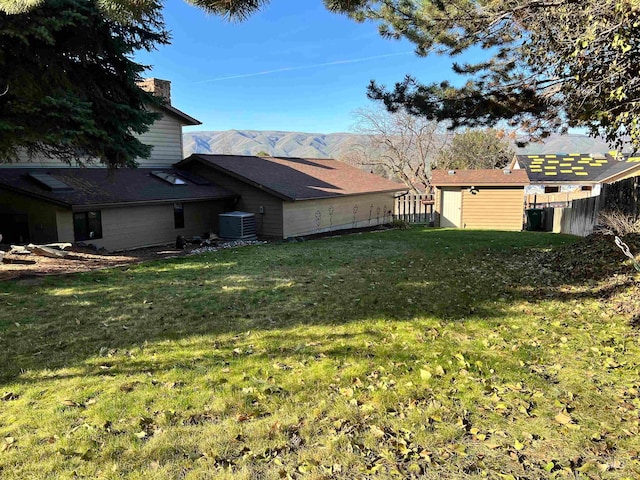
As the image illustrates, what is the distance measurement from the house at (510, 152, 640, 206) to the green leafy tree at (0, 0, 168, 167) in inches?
914

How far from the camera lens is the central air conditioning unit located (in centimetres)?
1628

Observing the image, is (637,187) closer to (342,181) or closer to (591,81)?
(591,81)

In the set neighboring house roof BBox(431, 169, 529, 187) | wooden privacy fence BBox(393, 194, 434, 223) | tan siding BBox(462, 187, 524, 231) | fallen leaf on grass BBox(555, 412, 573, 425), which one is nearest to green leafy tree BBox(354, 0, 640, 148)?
fallen leaf on grass BBox(555, 412, 573, 425)

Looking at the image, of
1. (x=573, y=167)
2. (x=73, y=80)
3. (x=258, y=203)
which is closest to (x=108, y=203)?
(x=73, y=80)

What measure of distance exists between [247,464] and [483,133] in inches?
1616

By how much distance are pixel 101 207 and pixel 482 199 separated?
1680 cm

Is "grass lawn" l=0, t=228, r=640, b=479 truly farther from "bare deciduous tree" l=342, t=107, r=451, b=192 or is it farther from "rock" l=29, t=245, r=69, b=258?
"bare deciduous tree" l=342, t=107, r=451, b=192

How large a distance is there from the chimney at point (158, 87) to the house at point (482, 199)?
1395cm

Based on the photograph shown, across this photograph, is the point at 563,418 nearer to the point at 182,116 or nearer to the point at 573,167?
the point at 182,116

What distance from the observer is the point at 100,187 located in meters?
14.2

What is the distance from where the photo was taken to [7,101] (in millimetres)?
9336

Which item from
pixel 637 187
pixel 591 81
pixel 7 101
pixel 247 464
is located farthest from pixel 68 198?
pixel 637 187

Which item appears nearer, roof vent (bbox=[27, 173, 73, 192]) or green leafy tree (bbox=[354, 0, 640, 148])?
green leafy tree (bbox=[354, 0, 640, 148])

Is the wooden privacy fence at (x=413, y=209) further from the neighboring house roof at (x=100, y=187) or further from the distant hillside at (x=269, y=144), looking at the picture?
the distant hillside at (x=269, y=144)
